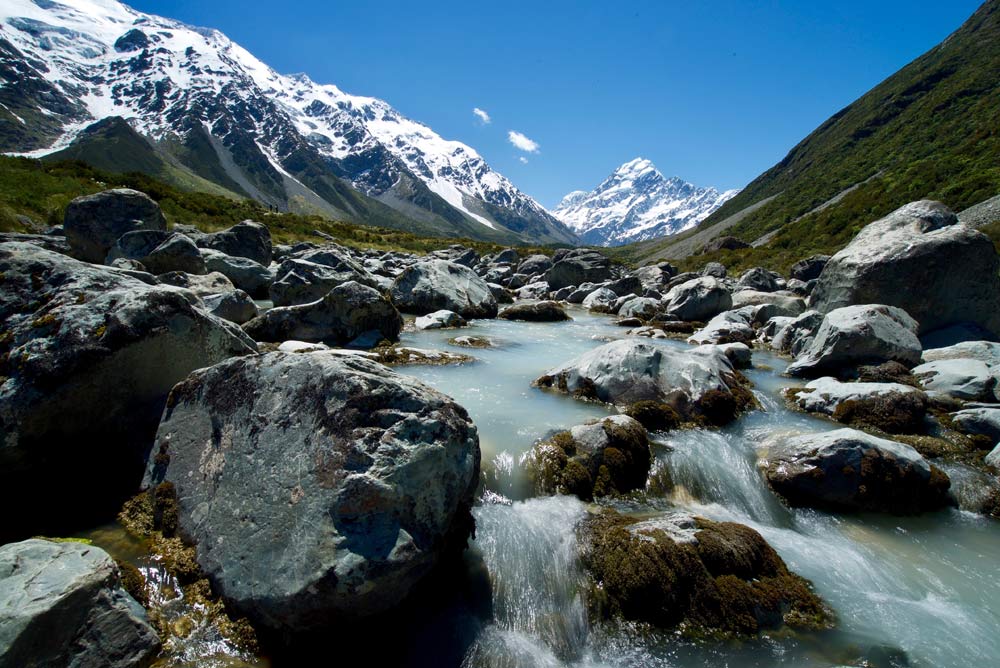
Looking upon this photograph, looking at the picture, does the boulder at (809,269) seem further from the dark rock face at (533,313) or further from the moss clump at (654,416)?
the moss clump at (654,416)

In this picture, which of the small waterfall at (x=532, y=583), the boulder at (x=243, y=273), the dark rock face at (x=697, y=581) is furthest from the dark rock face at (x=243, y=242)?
the dark rock face at (x=697, y=581)

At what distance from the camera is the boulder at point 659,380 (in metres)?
13.4

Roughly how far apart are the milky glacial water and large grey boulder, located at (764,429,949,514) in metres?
0.27

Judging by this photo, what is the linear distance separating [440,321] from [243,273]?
1282 centimetres

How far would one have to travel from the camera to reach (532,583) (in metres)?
7.37

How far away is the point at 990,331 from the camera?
1959 centimetres

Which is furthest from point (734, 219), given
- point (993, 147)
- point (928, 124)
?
point (993, 147)

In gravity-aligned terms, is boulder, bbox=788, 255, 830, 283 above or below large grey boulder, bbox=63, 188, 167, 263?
above

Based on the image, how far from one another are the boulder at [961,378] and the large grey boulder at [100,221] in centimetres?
3670

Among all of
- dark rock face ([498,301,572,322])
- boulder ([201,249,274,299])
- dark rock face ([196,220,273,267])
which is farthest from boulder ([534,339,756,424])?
dark rock face ([196,220,273,267])

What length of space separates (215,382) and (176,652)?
154 inches

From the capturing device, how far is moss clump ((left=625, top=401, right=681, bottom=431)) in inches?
494

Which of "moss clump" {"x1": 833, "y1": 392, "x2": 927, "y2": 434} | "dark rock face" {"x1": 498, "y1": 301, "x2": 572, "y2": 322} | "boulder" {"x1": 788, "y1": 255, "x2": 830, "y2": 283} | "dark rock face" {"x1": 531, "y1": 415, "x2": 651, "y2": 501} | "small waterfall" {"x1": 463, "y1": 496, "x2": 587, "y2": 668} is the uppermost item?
"boulder" {"x1": 788, "y1": 255, "x2": 830, "y2": 283}

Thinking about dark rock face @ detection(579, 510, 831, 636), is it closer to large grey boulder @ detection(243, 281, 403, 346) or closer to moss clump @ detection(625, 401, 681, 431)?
moss clump @ detection(625, 401, 681, 431)
